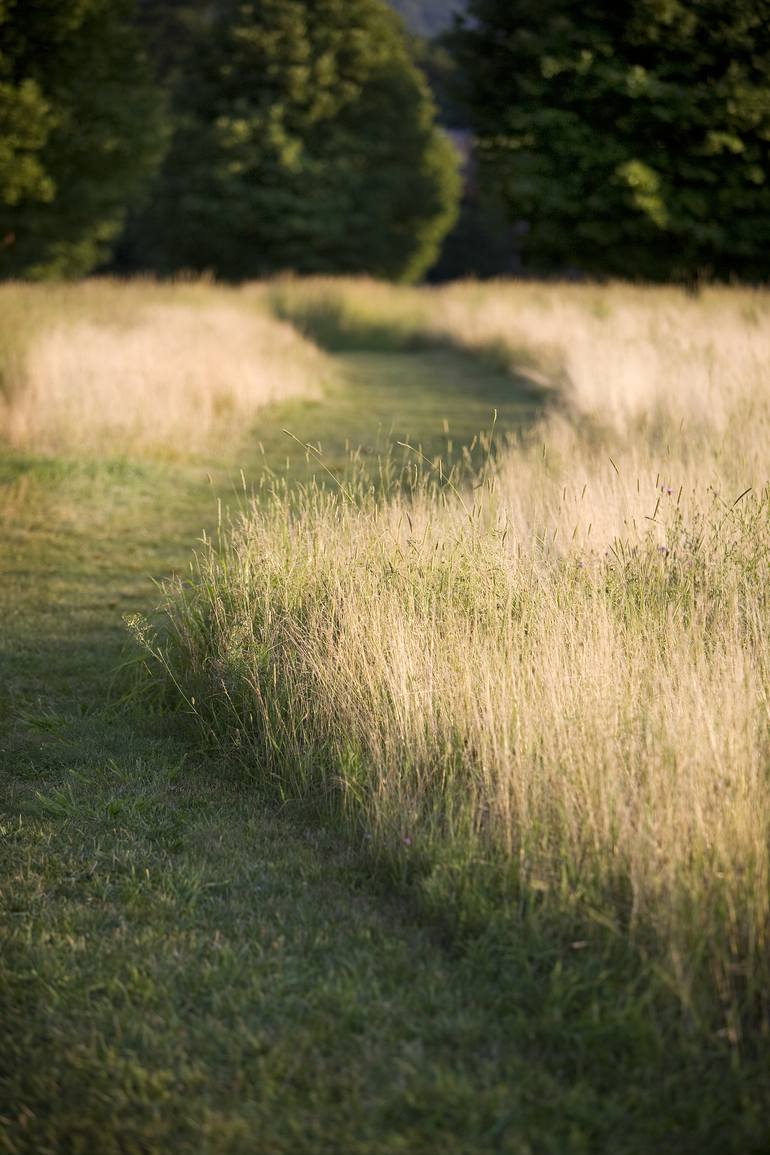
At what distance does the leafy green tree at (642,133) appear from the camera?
18.4m

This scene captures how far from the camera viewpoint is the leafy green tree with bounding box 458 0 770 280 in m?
18.4

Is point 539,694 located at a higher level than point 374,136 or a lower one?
lower

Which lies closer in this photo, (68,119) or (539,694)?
(539,694)

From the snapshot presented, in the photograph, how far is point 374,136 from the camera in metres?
32.0

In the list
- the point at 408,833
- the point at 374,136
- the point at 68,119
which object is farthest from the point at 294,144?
the point at 408,833

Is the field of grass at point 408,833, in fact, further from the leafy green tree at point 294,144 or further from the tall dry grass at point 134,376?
the leafy green tree at point 294,144

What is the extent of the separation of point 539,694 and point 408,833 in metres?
0.63

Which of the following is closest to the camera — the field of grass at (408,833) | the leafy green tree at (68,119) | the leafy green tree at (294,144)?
the field of grass at (408,833)

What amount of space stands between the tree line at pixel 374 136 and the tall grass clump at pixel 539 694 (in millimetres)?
16003

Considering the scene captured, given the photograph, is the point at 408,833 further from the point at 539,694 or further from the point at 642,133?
the point at 642,133

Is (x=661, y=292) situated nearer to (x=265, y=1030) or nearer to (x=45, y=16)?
(x=45, y=16)

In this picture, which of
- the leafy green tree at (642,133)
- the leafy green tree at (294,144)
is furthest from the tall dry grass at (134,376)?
the leafy green tree at (294,144)

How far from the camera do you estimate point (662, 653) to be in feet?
12.3

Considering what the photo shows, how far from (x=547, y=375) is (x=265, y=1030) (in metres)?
11.8
